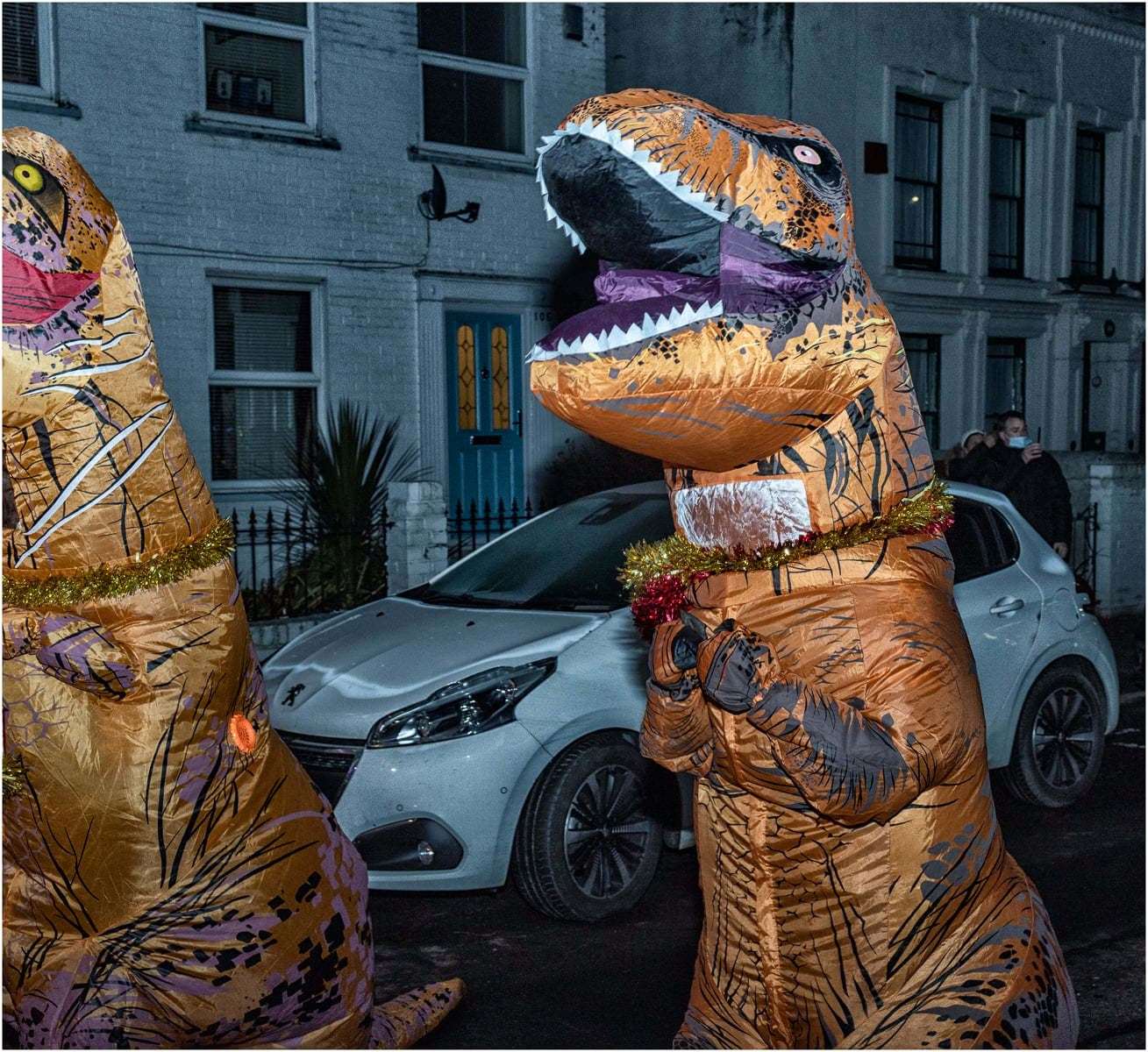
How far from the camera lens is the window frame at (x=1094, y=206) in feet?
60.6

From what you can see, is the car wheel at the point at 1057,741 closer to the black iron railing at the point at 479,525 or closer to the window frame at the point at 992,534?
the window frame at the point at 992,534

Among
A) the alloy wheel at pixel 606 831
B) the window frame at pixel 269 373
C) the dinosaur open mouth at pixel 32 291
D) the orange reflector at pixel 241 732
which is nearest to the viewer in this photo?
the dinosaur open mouth at pixel 32 291

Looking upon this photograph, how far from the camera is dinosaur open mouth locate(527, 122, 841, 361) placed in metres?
2.41

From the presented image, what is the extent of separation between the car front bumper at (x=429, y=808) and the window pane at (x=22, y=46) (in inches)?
305

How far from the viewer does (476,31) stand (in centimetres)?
1330

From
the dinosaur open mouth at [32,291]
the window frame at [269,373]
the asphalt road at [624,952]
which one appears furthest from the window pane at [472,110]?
the dinosaur open mouth at [32,291]

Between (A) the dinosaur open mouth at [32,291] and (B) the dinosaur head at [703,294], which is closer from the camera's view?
(B) the dinosaur head at [703,294]

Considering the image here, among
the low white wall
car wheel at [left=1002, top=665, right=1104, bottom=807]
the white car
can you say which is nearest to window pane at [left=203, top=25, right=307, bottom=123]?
the low white wall

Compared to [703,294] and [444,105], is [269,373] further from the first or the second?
[703,294]

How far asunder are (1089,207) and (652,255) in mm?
18287

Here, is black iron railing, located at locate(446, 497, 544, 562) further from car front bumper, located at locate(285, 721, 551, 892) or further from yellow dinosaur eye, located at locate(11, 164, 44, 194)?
yellow dinosaur eye, located at locate(11, 164, 44, 194)

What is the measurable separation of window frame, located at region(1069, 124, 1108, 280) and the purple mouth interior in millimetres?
17330

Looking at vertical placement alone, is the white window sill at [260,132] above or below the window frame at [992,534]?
above

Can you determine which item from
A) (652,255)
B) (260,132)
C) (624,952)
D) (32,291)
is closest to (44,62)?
(260,132)
